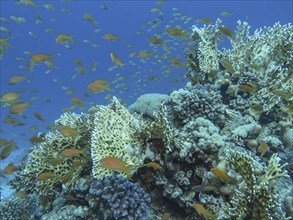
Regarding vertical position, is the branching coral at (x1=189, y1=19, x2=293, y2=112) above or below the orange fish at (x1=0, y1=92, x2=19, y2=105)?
above

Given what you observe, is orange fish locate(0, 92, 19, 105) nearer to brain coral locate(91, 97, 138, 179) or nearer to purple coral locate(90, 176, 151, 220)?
brain coral locate(91, 97, 138, 179)

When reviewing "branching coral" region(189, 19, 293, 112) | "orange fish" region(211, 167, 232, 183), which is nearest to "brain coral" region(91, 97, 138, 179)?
"orange fish" region(211, 167, 232, 183)

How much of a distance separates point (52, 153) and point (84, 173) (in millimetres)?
832

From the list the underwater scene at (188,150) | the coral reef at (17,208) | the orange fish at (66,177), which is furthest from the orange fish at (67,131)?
the coral reef at (17,208)

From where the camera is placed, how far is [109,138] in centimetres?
522

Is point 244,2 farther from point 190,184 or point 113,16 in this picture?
point 190,184

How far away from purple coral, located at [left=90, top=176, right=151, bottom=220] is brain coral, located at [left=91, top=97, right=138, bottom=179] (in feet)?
0.72

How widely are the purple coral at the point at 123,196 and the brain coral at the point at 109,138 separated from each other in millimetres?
221

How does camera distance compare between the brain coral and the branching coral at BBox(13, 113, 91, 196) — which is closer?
the brain coral

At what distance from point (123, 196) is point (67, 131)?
5.95 ft

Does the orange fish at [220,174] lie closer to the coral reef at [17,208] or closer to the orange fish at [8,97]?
the coral reef at [17,208]

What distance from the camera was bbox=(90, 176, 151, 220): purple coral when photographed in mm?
4508

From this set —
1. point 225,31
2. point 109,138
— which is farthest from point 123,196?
point 225,31

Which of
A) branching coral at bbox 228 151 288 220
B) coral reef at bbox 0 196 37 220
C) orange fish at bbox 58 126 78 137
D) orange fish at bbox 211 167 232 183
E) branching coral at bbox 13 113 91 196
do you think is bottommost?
coral reef at bbox 0 196 37 220
